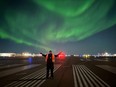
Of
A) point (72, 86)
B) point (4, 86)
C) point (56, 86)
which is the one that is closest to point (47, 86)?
point (56, 86)

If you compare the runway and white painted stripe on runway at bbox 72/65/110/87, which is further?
the runway

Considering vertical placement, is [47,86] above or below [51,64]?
below

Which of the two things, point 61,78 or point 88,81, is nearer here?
point 88,81

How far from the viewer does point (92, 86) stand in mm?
11805

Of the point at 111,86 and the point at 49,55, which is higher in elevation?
the point at 49,55

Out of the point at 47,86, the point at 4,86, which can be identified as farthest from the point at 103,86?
the point at 4,86

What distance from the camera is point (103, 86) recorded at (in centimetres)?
1195

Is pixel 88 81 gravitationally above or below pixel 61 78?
below

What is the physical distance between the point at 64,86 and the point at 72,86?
0.52 meters

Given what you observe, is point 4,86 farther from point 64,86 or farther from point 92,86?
point 92,86

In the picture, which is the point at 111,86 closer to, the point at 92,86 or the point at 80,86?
the point at 92,86

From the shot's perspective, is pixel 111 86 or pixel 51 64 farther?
pixel 51 64

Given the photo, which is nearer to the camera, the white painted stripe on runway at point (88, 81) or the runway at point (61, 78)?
the white painted stripe on runway at point (88, 81)

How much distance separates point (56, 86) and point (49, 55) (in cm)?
419
